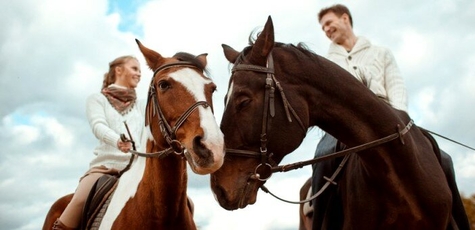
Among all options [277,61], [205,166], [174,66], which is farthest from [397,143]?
[174,66]

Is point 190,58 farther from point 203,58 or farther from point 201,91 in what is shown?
point 201,91

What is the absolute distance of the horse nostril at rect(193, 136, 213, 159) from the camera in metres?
4.86

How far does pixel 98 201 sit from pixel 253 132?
2.49m

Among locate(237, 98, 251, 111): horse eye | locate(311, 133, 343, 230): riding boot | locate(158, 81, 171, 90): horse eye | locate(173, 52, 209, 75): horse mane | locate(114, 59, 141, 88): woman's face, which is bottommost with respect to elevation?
locate(311, 133, 343, 230): riding boot

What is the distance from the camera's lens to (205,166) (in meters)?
4.89

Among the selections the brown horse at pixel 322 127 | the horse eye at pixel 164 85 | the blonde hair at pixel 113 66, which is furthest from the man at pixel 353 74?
the blonde hair at pixel 113 66

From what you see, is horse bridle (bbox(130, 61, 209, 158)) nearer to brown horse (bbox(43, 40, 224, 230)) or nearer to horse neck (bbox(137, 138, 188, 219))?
brown horse (bbox(43, 40, 224, 230))

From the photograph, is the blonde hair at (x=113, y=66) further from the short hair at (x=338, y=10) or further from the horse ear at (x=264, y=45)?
the horse ear at (x=264, y=45)

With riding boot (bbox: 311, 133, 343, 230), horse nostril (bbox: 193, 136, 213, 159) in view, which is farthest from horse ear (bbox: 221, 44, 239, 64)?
riding boot (bbox: 311, 133, 343, 230)

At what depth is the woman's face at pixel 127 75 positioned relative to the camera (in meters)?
7.61

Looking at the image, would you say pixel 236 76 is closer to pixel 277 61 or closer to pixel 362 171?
pixel 277 61

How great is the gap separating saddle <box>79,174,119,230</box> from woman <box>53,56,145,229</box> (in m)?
0.10

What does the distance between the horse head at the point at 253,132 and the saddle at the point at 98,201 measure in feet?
6.18

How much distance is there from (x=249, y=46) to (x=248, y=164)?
129cm
